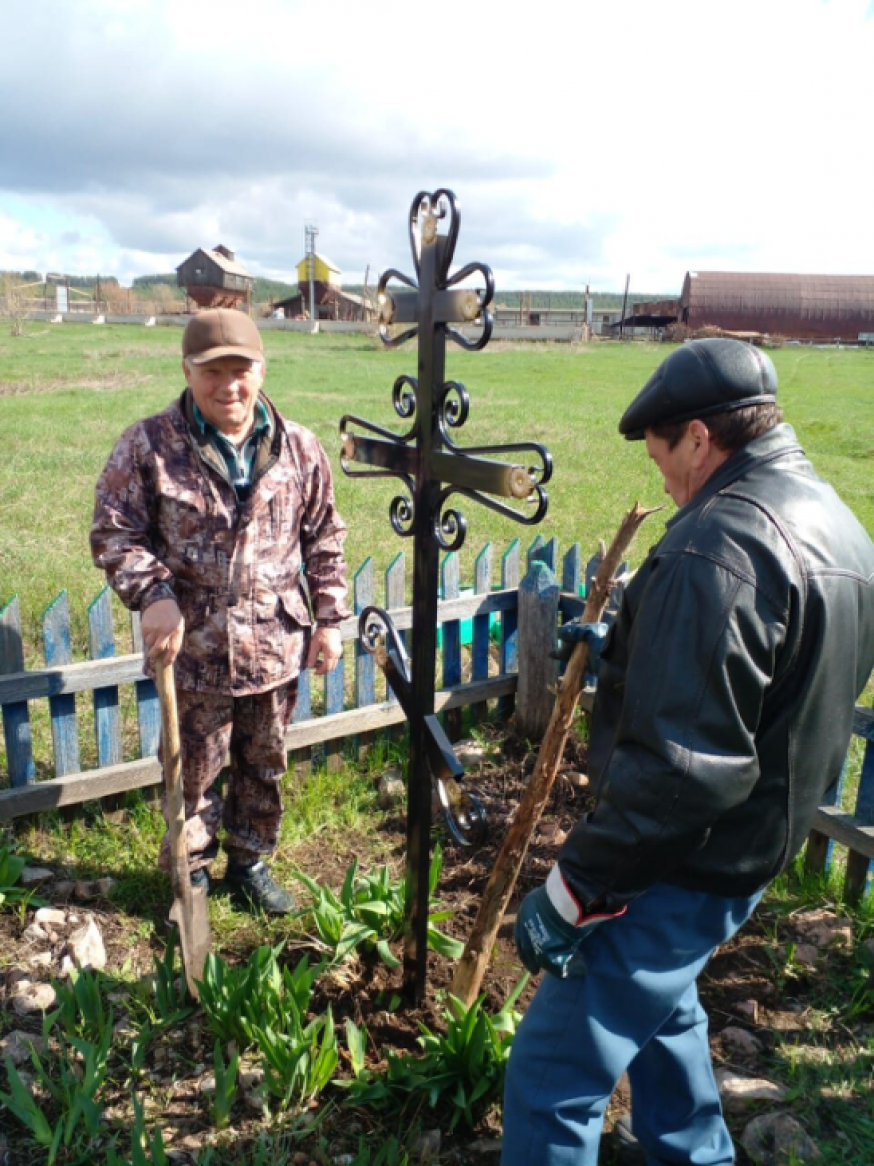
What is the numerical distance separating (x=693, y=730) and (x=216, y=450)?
180 centimetres

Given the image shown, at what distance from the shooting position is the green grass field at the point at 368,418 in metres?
7.04

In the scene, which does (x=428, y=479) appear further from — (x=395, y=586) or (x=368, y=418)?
(x=368, y=418)

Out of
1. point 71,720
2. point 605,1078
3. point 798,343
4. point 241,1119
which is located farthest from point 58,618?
point 798,343

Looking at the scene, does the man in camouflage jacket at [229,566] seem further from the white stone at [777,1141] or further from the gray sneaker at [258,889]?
the white stone at [777,1141]

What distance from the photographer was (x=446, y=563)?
4.23 m

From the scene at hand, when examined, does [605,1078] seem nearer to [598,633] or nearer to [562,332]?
[598,633]

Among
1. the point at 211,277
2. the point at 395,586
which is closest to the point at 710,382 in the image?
the point at 395,586

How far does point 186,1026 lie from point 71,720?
1.32 m

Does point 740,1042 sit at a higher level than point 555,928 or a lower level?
lower

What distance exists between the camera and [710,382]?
66.0 inches

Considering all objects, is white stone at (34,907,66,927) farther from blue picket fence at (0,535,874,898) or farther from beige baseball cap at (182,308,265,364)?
beige baseball cap at (182,308,265,364)

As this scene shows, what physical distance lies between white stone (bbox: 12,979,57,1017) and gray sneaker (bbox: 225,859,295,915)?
0.68 meters

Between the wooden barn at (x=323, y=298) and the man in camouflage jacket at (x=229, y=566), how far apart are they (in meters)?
64.1

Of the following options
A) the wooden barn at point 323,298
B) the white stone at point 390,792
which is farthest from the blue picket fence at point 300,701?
the wooden barn at point 323,298
